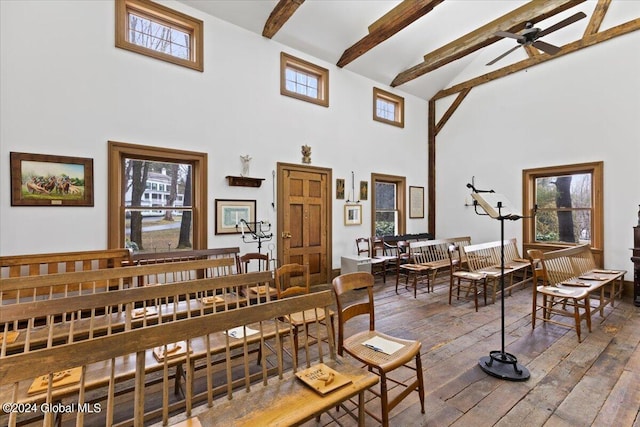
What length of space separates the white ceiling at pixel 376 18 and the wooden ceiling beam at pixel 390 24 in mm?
118

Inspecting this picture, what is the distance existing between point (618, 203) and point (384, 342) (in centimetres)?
537

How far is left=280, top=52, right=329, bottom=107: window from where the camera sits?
5.29m

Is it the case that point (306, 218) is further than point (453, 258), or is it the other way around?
point (306, 218)

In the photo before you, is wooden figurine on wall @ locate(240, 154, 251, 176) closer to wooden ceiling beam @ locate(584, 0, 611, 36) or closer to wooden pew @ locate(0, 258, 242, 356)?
wooden pew @ locate(0, 258, 242, 356)

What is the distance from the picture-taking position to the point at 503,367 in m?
2.69

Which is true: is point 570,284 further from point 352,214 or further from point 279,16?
point 279,16

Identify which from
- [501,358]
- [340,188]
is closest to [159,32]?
[340,188]

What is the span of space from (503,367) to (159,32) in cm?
550

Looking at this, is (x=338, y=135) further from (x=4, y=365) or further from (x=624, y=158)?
(x=4, y=365)

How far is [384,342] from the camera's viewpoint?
221cm

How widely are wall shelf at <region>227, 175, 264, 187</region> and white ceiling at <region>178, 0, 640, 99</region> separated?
233cm

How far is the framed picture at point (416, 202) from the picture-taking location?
24.2ft

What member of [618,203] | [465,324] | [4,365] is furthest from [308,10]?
[618,203]

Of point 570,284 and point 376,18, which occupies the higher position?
point 376,18
